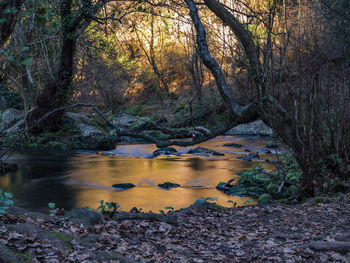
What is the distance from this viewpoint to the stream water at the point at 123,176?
38.7 ft

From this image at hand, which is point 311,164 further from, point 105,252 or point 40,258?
point 40,258

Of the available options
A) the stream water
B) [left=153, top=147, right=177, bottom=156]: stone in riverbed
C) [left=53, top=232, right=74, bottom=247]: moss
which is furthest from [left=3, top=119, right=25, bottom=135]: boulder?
[left=53, top=232, right=74, bottom=247]: moss

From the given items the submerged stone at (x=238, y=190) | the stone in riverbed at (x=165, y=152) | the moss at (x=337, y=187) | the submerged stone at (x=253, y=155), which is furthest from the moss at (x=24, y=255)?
the stone in riverbed at (x=165, y=152)

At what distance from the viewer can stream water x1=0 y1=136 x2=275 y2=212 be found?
11.8 m

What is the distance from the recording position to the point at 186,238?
566 centimetres

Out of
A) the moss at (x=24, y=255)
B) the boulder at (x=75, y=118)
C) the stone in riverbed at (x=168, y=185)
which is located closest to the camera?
the moss at (x=24, y=255)

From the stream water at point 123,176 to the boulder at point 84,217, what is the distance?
5.00m

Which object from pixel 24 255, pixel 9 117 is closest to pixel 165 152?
pixel 9 117

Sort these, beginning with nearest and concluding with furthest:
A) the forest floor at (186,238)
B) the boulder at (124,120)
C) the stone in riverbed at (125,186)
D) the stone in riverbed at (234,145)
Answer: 1. the forest floor at (186,238)
2. the stone in riverbed at (125,186)
3. the stone in riverbed at (234,145)
4. the boulder at (124,120)

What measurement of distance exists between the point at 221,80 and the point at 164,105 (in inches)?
1003

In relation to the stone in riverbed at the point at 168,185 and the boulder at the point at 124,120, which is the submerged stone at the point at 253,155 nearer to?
the stone in riverbed at the point at 168,185

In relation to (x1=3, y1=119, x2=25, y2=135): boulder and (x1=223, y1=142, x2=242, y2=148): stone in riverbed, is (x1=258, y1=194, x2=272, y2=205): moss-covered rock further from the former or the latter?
(x1=3, y1=119, x2=25, y2=135): boulder

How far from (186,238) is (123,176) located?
10189 mm

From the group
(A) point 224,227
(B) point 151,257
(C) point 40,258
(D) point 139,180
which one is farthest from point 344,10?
(C) point 40,258
